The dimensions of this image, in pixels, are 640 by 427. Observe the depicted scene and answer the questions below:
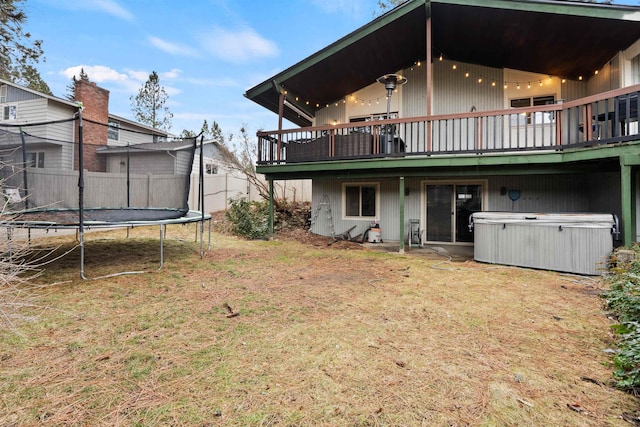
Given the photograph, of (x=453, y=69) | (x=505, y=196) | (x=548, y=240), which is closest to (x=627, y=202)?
(x=548, y=240)

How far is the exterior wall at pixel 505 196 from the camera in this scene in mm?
7059

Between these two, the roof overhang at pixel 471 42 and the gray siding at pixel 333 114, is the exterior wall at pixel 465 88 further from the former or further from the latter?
the gray siding at pixel 333 114

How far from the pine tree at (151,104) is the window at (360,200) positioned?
23038 mm

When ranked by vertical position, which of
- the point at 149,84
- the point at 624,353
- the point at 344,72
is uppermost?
the point at 149,84

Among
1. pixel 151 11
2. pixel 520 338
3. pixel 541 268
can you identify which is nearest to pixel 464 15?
pixel 541 268

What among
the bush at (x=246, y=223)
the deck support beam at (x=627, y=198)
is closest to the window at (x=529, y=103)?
the deck support beam at (x=627, y=198)

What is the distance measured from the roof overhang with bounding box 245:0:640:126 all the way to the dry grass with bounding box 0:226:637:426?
5797 millimetres

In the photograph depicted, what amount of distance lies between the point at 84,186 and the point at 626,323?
8337 millimetres

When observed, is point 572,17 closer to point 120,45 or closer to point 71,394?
point 71,394

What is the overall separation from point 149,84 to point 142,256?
2568 centimetres

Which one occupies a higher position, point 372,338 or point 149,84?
point 149,84

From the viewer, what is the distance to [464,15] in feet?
24.3

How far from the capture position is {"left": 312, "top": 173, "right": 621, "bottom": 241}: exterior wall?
7.06m

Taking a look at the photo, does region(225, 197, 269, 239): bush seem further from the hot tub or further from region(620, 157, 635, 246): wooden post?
region(620, 157, 635, 246): wooden post
